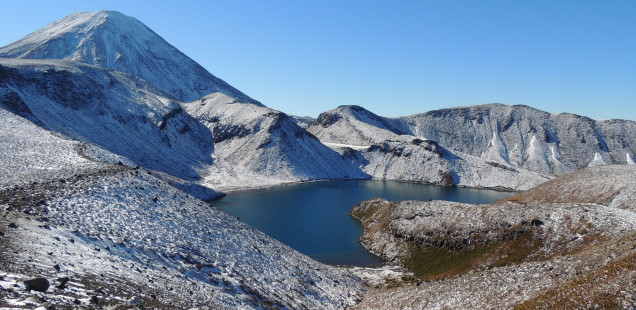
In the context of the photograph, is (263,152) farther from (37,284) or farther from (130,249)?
(37,284)

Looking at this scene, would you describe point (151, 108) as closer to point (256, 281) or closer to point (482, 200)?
point (482, 200)

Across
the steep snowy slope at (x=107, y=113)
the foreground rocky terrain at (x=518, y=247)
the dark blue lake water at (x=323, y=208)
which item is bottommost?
the dark blue lake water at (x=323, y=208)

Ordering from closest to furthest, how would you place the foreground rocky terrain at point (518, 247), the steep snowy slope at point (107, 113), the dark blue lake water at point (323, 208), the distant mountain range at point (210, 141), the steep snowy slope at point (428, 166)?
1. the foreground rocky terrain at point (518, 247)
2. the dark blue lake water at point (323, 208)
3. the steep snowy slope at point (107, 113)
4. the distant mountain range at point (210, 141)
5. the steep snowy slope at point (428, 166)

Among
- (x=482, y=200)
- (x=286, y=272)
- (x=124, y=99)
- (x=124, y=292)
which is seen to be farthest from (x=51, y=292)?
(x=124, y=99)

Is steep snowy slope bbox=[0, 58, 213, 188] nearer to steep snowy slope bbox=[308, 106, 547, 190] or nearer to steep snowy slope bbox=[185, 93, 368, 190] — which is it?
steep snowy slope bbox=[185, 93, 368, 190]

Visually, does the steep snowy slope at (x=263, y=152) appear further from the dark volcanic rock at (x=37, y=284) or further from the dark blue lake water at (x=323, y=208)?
the dark volcanic rock at (x=37, y=284)

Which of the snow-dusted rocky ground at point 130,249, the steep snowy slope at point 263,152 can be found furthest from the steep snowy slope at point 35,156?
the steep snowy slope at point 263,152

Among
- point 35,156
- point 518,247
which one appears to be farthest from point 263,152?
point 518,247
